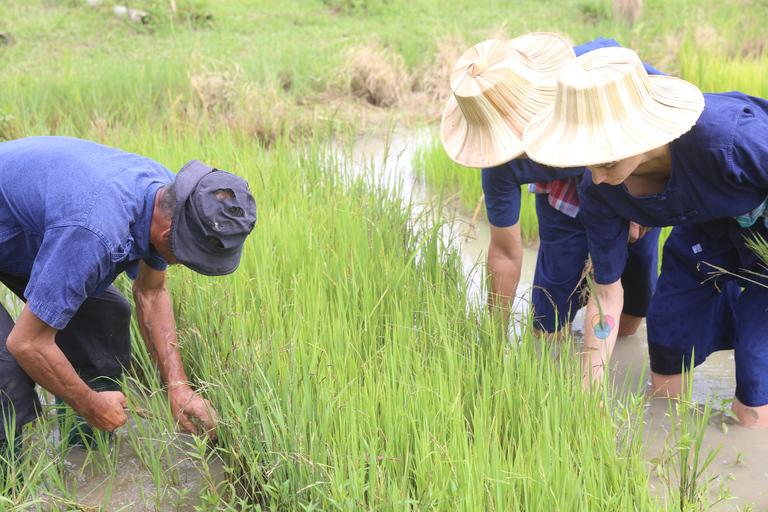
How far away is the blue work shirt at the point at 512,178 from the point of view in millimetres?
2508

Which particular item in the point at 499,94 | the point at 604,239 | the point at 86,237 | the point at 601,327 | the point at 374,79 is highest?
the point at 499,94

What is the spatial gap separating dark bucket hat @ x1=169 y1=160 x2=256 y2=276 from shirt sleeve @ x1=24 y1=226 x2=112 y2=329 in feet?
0.65

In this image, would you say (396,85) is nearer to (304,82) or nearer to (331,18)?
(304,82)

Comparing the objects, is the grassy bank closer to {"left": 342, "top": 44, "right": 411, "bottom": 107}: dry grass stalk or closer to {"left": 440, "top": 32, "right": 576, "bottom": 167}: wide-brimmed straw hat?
{"left": 440, "top": 32, "right": 576, "bottom": 167}: wide-brimmed straw hat

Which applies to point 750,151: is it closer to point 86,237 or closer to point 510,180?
point 510,180

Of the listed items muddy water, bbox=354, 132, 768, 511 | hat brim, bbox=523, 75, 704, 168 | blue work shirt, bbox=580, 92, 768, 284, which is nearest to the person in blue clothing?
hat brim, bbox=523, 75, 704, 168

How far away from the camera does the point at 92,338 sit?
2.21 m

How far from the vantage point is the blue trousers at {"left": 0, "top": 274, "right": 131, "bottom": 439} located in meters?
2.01

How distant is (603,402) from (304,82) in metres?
5.13

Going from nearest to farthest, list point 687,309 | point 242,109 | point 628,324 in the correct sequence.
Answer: point 687,309 → point 628,324 → point 242,109

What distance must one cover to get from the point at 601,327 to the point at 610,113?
0.80m

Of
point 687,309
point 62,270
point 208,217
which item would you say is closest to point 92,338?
point 62,270

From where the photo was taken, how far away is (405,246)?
118 inches

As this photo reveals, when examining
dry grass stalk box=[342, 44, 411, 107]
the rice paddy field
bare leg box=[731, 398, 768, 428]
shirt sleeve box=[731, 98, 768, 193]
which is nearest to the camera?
the rice paddy field
